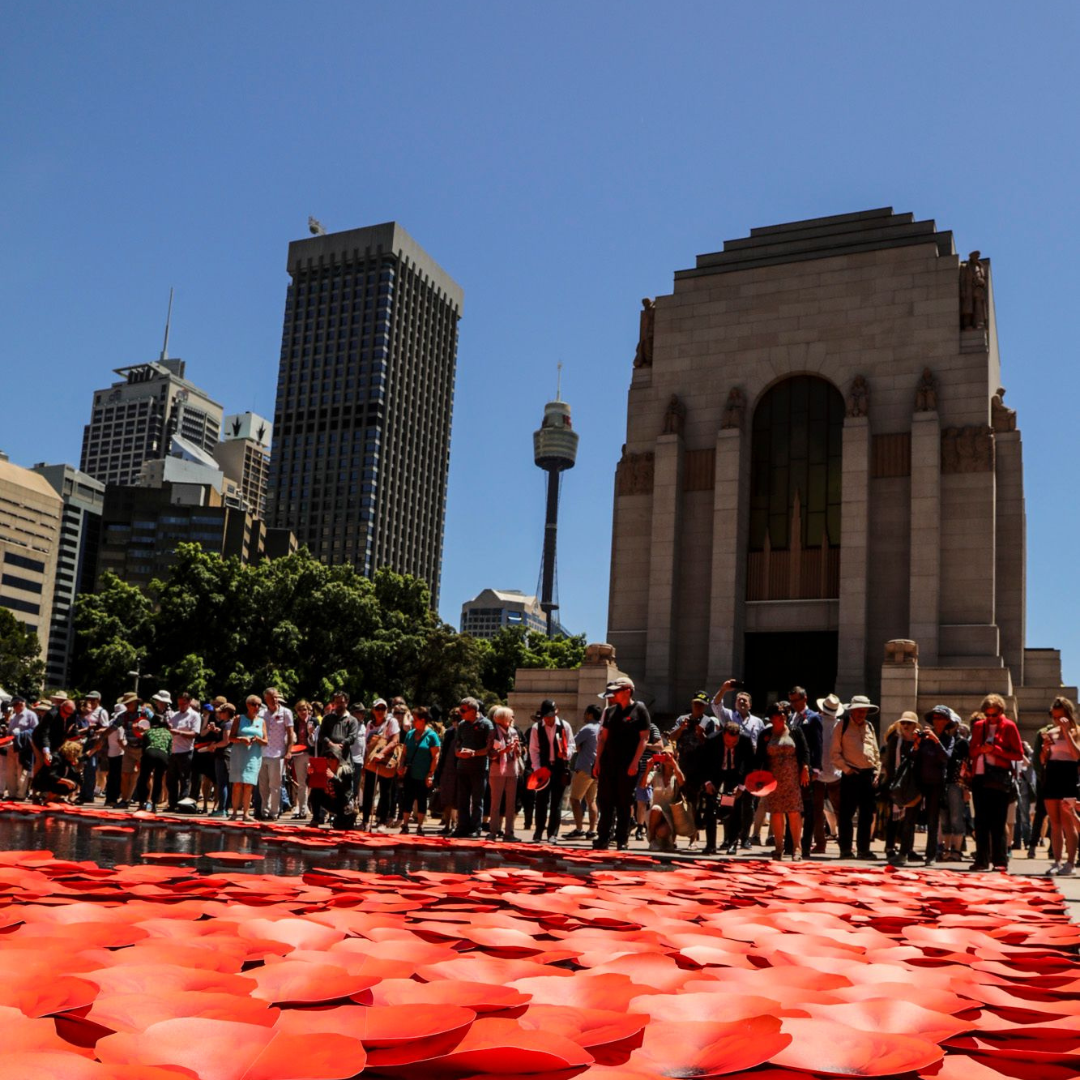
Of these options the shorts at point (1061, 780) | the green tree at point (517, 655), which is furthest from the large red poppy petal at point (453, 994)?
the green tree at point (517, 655)

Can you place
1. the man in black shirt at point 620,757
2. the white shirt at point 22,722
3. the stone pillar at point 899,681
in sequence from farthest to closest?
1. the stone pillar at point 899,681
2. the white shirt at point 22,722
3. the man in black shirt at point 620,757

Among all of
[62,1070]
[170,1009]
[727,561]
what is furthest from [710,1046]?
[727,561]

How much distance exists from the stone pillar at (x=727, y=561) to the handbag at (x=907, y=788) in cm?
2117

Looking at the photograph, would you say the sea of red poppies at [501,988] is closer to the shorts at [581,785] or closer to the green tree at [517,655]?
the shorts at [581,785]

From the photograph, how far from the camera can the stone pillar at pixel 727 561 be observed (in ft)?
114

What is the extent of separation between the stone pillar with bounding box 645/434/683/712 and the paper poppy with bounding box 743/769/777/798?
2157cm

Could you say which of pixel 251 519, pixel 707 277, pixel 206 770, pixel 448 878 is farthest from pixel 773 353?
pixel 251 519

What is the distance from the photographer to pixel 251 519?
488 feet

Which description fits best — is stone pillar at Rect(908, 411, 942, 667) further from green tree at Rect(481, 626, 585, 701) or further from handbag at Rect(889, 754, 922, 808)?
green tree at Rect(481, 626, 585, 701)

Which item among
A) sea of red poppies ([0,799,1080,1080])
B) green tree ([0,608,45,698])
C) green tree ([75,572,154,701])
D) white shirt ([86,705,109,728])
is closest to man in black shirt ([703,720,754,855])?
sea of red poppies ([0,799,1080,1080])

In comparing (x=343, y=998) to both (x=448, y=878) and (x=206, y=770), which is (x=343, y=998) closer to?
(x=448, y=878)

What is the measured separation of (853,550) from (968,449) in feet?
14.4

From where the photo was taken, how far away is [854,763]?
13.4 meters

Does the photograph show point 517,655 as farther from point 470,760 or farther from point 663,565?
point 470,760
